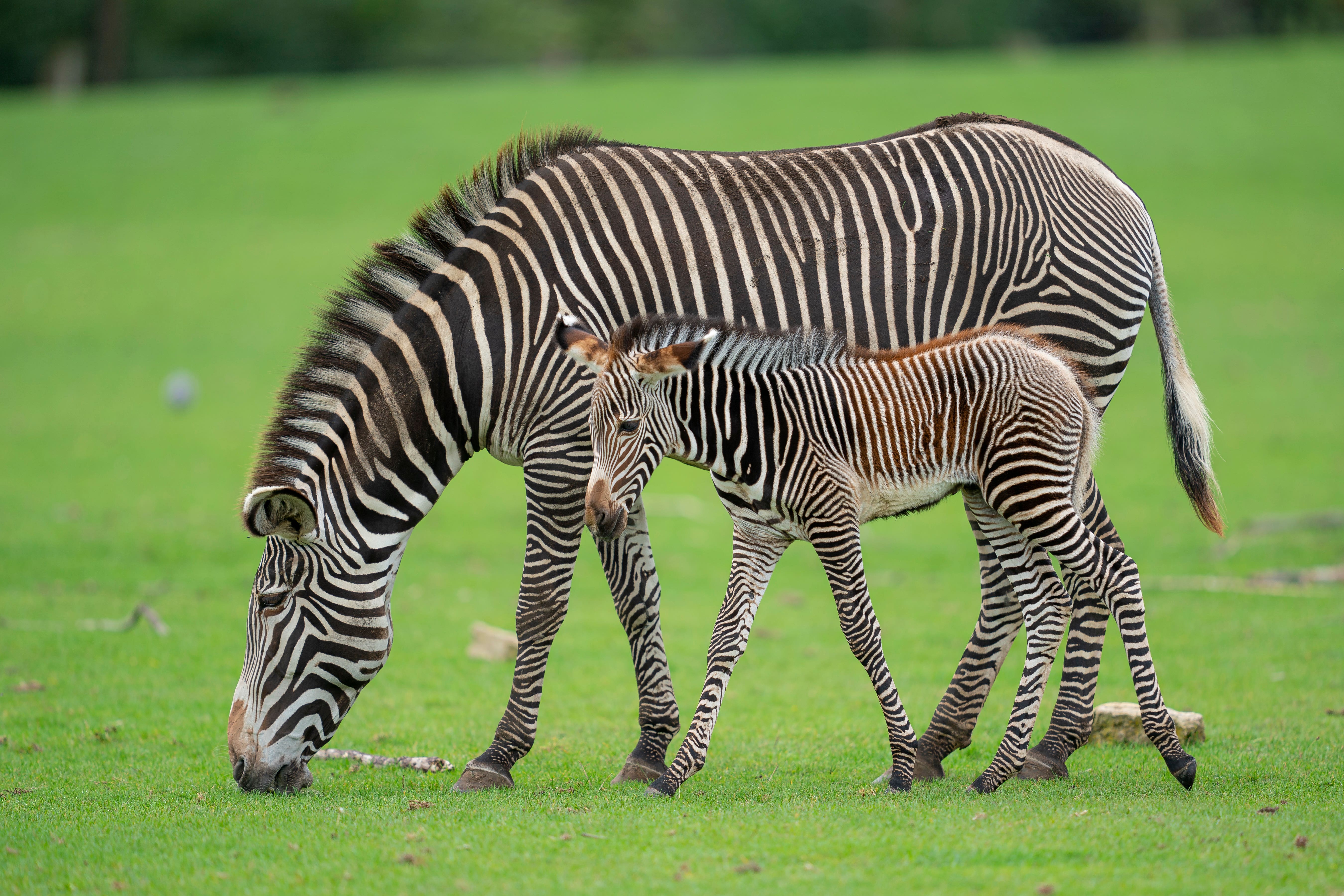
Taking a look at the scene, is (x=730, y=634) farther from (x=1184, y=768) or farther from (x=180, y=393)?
(x=180, y=393)

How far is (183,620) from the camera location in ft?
37.4

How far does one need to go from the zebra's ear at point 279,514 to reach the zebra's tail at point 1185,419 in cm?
501

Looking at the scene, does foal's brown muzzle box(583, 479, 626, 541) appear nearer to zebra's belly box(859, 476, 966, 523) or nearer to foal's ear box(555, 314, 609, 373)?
foal's ear box(555, 314, 609, 373)

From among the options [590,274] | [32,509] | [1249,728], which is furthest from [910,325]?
[32,509]

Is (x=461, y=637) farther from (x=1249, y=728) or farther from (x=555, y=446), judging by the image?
(x=1249, y=728)

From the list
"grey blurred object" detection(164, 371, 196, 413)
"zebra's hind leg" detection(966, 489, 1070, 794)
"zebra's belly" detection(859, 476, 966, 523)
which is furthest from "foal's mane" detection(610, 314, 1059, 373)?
"grey blurred object" detection(164, 371, 196, 413)

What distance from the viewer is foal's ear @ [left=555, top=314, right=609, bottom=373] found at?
6.26 metres

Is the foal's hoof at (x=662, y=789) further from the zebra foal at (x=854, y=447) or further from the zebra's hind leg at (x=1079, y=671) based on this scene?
the zebra's hind leg at (x=1079, y=671)

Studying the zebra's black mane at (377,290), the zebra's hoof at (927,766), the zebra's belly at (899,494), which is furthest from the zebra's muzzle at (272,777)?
the zebra's hoof at (927,766)

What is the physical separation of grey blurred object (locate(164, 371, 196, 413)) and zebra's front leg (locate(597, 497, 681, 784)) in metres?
16.4

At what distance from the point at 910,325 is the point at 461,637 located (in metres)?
5.67

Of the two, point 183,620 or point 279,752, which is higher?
point 279,752

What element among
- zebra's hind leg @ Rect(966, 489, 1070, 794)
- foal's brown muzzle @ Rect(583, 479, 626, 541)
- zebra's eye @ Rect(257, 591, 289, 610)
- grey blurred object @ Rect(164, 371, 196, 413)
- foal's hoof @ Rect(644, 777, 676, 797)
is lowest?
grey blurred object @ Rect(164, 371, 196, 413)

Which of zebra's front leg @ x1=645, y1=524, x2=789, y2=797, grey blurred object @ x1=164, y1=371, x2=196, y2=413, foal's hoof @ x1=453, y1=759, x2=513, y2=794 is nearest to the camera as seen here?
zebra's front leg @ x1=645, y1=524, x2=789, y2=797
